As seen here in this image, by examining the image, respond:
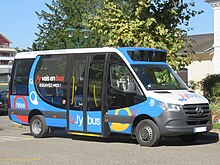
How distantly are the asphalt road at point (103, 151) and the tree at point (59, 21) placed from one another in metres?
22.5

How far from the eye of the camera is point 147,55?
14.5 meters

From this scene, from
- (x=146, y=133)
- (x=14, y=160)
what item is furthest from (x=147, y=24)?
(x=14, y=160)

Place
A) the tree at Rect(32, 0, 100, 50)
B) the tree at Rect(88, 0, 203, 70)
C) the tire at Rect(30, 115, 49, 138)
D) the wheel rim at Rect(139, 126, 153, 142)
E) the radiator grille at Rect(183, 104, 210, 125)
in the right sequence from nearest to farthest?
the radiator grille at Rect(183, 104, 210, 125) < the wheel rim at Rect(139, 126, 153, 142) < the tire at Rect(30, 115, 49, 138) < the tree at Rect(88, 0, 203, 70) < the tree at Rect(32, 0, 100, 50)

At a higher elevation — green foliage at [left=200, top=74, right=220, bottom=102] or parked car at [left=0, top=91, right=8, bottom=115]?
green foliage at [left=200, top=74, right=220, bottom=102]

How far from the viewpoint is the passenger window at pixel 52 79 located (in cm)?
1527

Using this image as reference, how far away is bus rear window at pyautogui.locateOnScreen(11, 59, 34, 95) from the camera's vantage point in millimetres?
16422

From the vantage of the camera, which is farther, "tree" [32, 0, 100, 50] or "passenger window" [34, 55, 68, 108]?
"tree" [32, 0, 100, 50]

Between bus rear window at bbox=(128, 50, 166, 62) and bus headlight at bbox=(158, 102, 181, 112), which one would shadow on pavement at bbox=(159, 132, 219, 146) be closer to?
bus headlight at bbox=(158, 102, 181, 112)

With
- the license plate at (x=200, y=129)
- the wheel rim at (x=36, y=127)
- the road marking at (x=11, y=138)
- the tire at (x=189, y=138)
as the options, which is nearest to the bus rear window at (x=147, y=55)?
the tire at (x=189, y=138)

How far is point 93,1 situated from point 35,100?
1303 inches

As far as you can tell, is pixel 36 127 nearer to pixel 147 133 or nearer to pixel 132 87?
pixel 132 87

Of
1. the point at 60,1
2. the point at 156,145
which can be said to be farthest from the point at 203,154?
the point at 60,1

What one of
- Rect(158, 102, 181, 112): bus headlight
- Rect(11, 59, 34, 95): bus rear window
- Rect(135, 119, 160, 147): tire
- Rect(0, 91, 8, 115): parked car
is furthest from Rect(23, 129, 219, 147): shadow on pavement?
Rect(0, 91, 8, 115): parked car

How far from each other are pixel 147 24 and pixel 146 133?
6053 millimetres
